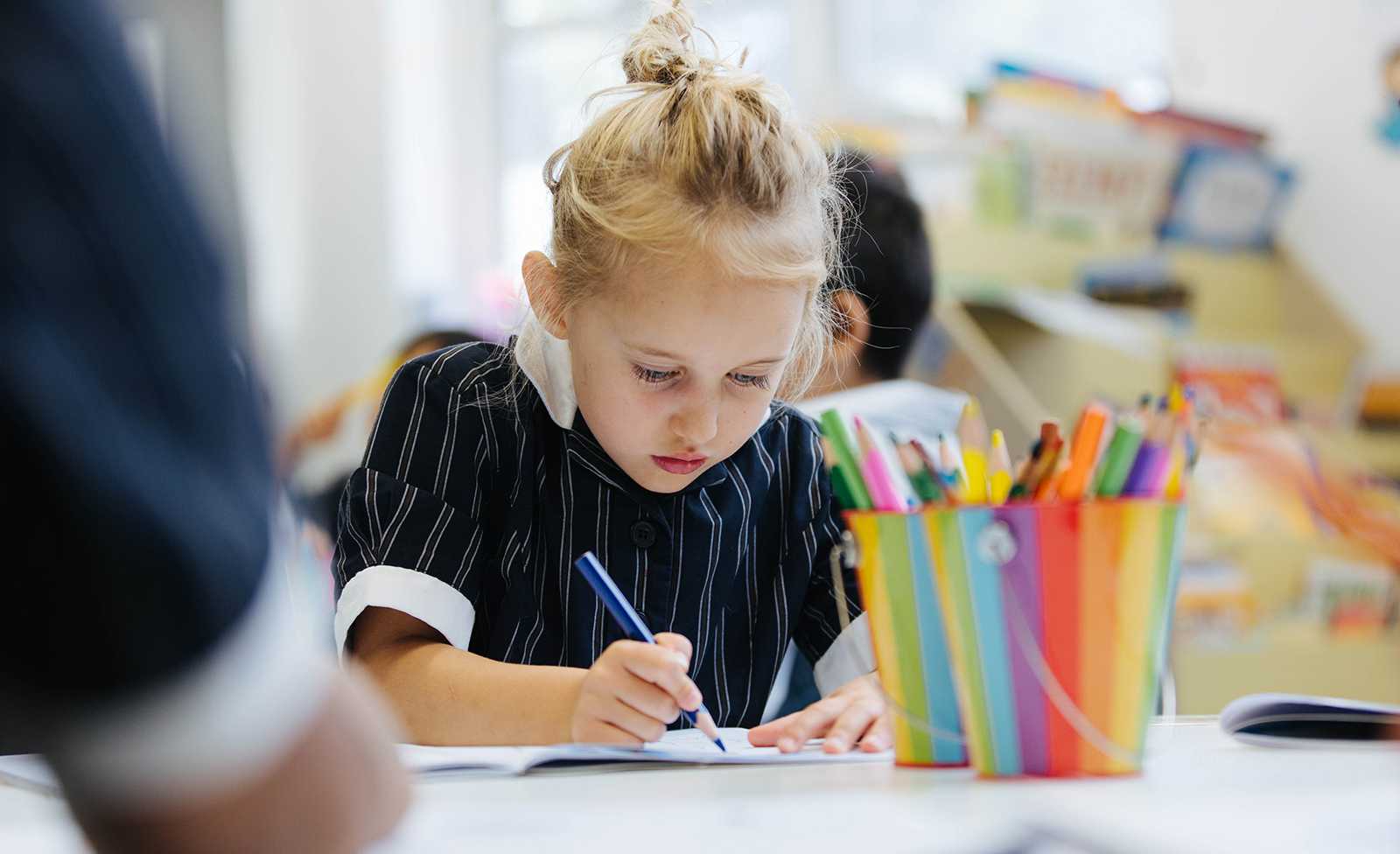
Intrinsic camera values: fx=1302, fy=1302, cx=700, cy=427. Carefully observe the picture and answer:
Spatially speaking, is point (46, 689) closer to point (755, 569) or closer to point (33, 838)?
point (33, 838)

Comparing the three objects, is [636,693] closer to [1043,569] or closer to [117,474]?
[1043,569]

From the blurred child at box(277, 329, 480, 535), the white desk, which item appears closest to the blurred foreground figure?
the white desk

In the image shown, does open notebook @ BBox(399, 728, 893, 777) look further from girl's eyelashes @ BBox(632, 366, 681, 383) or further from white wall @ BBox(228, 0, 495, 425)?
white wall @ BBox(228, 0, 495, 425)

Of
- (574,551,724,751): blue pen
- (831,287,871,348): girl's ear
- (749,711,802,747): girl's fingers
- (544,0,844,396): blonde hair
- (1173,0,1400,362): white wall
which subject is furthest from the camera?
(1173,0,1400,362): white wall

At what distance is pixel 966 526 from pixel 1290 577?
7.59ft

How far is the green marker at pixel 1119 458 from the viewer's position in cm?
59

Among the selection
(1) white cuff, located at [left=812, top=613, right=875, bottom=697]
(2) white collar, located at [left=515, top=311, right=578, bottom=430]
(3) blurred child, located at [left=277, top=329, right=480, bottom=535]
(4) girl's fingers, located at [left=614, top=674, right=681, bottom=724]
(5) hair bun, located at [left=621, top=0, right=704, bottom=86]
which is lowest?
(3) blurred child, located at [left=277, top=329, right=480, bottom=535]

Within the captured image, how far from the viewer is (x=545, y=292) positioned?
0.99m

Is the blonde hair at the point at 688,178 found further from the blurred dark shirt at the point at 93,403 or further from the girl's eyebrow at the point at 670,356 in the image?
the blurred dark shirt at the point at 93,403

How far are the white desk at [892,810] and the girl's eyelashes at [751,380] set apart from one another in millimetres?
308

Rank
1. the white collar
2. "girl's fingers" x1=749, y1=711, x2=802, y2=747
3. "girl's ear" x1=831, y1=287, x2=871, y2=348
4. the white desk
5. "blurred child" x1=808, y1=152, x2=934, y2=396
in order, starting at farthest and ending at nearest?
"blurred child" x1=808, y1=152, x2=934, y2=396, "girl's ear" x1=831, y1=287, x2=871, y2=348, the white collar, "girl's fingers" x1=749, y1=711, x2=802, y2=747, the white desk

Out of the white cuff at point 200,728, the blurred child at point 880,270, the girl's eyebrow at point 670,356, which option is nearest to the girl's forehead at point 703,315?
the girl's eyebrow at point 670,356

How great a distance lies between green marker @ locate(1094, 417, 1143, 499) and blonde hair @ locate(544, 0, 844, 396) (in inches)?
14.0

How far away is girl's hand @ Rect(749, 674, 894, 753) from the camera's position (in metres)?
0.79
